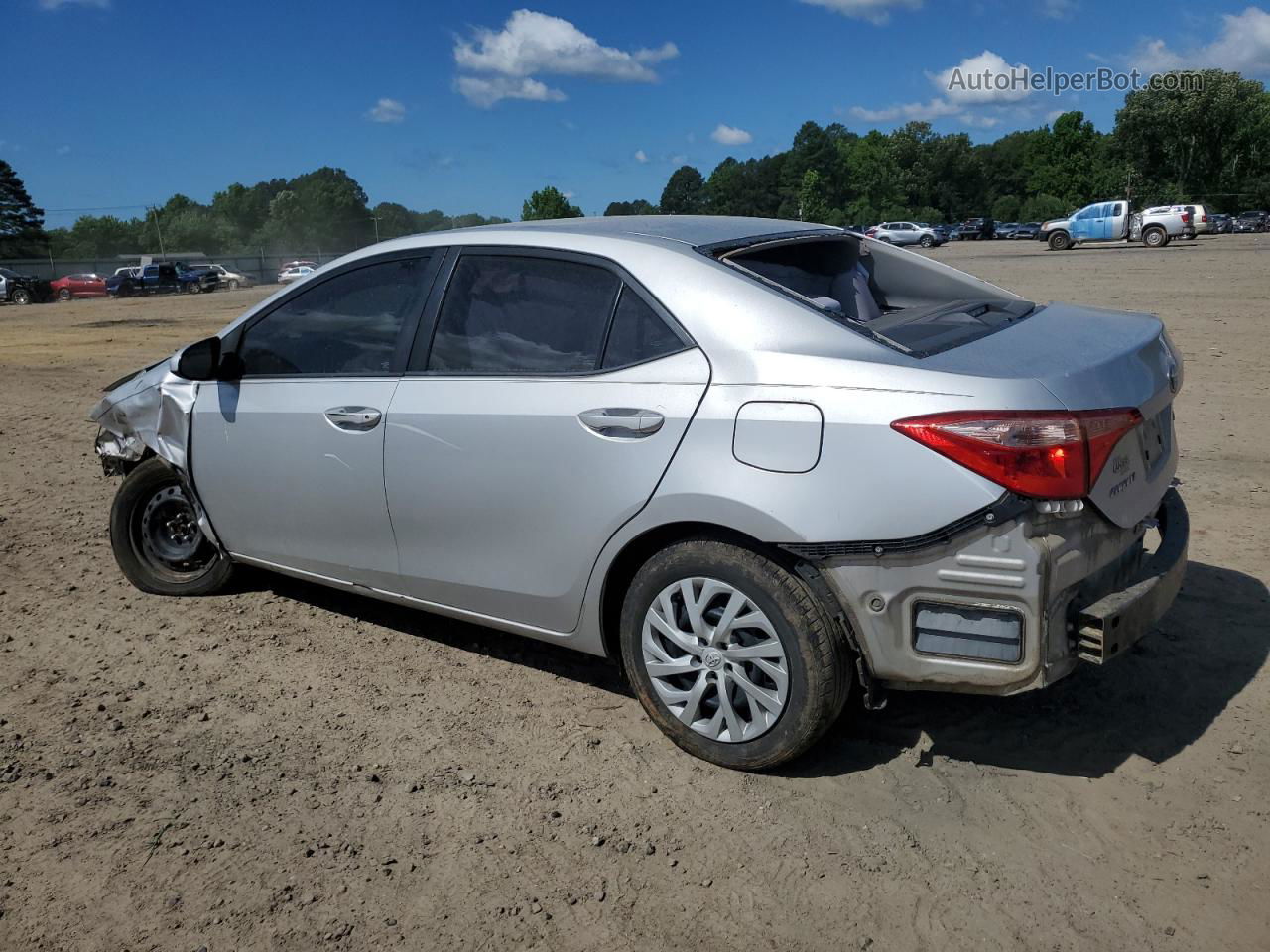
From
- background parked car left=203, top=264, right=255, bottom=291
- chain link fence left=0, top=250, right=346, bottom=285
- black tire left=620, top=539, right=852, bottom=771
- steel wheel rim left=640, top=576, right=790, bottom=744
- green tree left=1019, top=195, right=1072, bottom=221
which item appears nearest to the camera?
black tire left=620, top=539, right=852, bottom=771

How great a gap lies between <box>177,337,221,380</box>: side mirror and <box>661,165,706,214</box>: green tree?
101640mm

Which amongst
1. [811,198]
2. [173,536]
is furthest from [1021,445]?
[811,198]

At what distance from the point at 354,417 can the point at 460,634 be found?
1.19 metres

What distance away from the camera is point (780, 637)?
3.20m

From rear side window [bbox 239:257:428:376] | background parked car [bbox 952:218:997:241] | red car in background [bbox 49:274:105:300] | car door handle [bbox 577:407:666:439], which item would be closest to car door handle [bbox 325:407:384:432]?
rear side window [bbox 239:257:428:376]

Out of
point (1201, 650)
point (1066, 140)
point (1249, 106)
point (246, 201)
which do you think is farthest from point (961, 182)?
point (1201, 650)

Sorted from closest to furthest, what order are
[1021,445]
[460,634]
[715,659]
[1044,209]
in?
[1021,445] < [715,659] < [460,634] < [1044,209]

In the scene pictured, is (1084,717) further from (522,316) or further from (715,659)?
(522,316)

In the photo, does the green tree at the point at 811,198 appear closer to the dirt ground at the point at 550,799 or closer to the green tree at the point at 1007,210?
the green tree at the point at 1007,210

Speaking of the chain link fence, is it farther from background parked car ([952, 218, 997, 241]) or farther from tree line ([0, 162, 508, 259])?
background parked car ([952, 218, 997, 241])

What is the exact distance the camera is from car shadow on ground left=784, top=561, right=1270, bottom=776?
354cm

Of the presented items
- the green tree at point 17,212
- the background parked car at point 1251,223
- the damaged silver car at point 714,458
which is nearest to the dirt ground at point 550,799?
the damaged silver car at point 714,458

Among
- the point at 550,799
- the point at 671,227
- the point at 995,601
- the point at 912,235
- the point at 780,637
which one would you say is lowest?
the point at 550,799

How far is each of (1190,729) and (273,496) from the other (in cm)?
360
